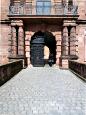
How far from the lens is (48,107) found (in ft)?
30.6

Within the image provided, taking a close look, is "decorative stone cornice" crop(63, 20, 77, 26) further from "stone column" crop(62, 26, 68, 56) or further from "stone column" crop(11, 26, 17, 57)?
"stone column" crop(11, 26, 17, 57)

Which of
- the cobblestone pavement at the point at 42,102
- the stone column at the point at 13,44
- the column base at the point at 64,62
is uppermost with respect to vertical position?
the stone column at the point at 13,44

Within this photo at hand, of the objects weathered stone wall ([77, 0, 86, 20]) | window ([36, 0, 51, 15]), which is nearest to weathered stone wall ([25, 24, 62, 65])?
window ([36, 0, 51, 15])

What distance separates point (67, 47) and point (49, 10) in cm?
403

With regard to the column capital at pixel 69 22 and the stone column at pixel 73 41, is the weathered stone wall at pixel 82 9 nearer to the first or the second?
the column capital at pixel 69 22

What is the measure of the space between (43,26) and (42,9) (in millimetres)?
1582

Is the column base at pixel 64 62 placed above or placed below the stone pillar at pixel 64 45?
below

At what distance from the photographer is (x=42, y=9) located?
3238cm

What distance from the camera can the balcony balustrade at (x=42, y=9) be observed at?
100 ft

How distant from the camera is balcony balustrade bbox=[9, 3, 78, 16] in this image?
30.6 m

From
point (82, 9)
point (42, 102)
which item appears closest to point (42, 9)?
point (82, 9)

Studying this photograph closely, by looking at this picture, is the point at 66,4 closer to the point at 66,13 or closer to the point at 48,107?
the point at 66,13

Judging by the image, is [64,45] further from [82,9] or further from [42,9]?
[42,9]

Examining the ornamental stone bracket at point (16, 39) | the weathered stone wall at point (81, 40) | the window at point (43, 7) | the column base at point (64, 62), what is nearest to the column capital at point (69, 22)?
the weathered stone wall at point (81, 40)
